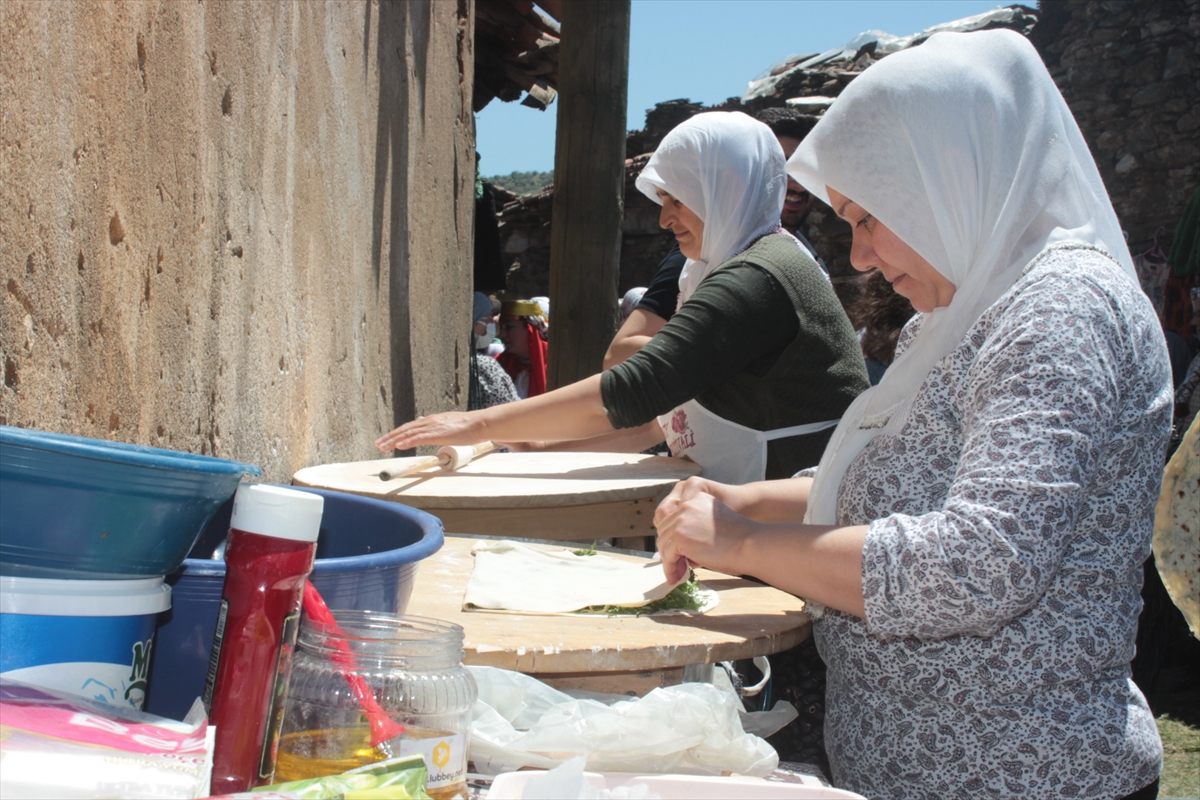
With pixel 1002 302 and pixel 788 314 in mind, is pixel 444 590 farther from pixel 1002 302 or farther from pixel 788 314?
pixel 788 314

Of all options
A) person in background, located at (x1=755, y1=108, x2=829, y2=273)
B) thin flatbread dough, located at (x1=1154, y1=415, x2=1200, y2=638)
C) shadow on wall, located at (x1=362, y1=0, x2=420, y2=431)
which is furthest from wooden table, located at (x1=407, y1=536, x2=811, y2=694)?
person in background, located at (x1=755, y1=108, x2=829, y2=273)

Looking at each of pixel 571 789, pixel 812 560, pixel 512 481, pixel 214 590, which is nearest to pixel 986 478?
pixel 812 560

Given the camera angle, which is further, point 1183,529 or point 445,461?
point 445,461

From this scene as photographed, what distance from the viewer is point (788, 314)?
2.22 m

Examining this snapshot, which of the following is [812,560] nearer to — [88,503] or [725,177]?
[88,503]

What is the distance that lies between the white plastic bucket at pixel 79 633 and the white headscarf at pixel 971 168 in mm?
993

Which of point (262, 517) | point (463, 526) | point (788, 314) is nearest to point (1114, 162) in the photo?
point (788, 314)

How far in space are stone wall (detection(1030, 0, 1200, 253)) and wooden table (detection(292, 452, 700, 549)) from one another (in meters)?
7.55

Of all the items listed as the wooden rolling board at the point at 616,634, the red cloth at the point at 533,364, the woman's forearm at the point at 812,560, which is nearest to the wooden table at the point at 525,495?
the wooden rolling board at the point at 616,634

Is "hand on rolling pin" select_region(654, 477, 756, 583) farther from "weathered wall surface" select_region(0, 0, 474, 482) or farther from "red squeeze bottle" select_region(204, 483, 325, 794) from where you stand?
"weathered wall surface" select_region(0, 0, 474, 482)

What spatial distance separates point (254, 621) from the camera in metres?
0.71

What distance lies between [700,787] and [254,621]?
1.46 feet

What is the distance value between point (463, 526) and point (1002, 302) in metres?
1.32

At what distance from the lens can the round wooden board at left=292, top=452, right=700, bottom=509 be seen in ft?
6.77
